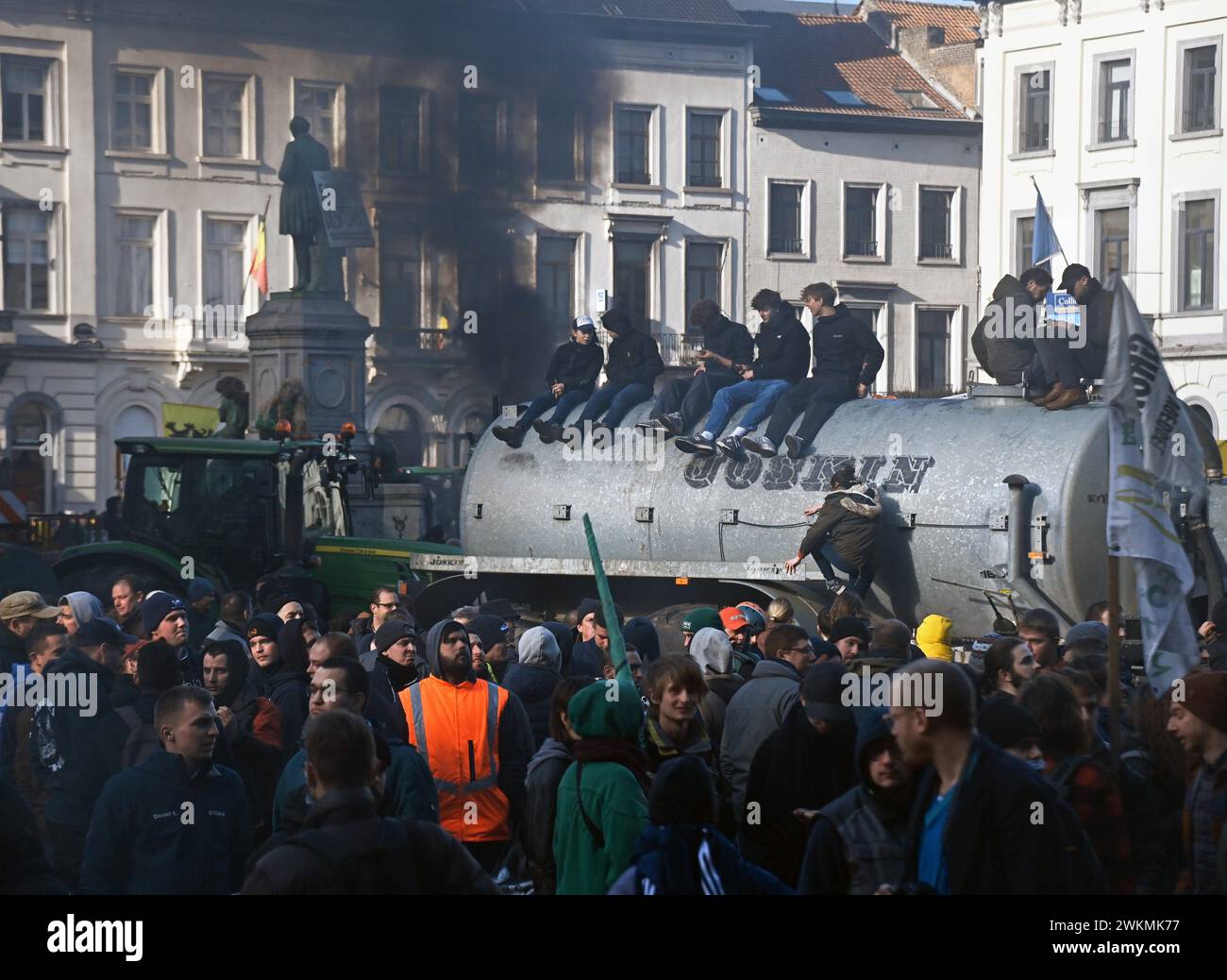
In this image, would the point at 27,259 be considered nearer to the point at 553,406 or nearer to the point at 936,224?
the point at 936,224

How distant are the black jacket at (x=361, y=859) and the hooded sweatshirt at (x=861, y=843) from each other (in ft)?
3.11

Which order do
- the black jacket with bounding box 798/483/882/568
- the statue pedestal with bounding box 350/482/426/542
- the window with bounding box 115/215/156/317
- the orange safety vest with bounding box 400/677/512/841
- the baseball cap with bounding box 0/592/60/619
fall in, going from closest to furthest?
the orange safety vest with bounding box 400/677/512/841 < the baseball cap with bounding box 0/592/60/619 < the black jacket with bounding box 798/483/882/568 < the statue pedestal with bounding box 350/482/426/542 < the window with bounding box 115/215/156/317

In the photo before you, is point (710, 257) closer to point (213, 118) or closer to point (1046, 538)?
point (213, 118)

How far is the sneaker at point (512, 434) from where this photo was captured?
17969mm

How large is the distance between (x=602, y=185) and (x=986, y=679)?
141ft

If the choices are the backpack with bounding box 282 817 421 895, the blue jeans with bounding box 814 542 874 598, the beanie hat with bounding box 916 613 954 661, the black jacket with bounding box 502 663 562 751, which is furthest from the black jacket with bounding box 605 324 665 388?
the backpack with bounding box 282 817 421 895

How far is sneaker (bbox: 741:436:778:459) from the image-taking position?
1568 centimetres

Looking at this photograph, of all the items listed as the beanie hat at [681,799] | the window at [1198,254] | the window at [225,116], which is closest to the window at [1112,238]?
the window at [1198,254]

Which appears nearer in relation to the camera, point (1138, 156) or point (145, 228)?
point (1138, 156)

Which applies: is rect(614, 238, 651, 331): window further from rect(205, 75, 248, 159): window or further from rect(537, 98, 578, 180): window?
rect(205, 75, 248, 159): window

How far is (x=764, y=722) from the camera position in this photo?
321 inches

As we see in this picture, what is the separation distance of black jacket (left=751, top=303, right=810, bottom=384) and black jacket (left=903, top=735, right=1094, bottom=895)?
10866mm

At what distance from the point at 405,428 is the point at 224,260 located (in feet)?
19.6
